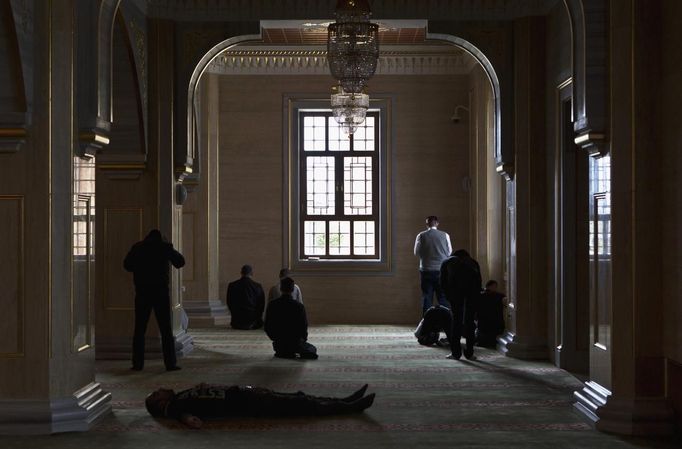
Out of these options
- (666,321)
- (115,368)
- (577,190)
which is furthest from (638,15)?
(115,368)

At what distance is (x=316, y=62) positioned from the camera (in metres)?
14.6

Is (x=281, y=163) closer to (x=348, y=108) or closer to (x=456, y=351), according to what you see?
(x=348, y=108)

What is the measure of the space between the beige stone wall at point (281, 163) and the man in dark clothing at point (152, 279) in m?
5.46

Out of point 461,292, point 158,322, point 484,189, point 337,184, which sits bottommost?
point 158,322

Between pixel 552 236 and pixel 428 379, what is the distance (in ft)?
7.04

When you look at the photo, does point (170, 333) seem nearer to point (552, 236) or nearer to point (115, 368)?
point (115, 368)

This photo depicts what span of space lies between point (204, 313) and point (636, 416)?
8507mm

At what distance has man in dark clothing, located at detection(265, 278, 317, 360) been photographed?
33.0 feet

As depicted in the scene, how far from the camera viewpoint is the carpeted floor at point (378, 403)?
19.9 feet

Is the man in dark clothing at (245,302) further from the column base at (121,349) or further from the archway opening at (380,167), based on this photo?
the column base at (121,349)

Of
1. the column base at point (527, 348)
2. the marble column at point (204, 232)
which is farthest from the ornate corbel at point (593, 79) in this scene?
the marble column at point (204, 232)

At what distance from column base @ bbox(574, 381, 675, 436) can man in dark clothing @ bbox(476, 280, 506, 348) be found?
4.51 metres

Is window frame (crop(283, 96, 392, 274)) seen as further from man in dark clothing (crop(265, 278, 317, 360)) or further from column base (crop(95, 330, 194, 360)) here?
column base (crop(95, 330, 194, 360))

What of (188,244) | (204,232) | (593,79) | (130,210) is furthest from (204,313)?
(593,79)
